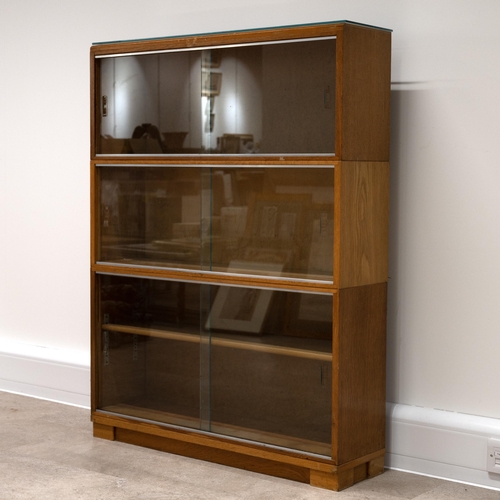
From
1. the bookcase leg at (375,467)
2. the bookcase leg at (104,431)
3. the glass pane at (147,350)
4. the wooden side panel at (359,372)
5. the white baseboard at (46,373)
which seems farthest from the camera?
the white baseboard at (46,373)

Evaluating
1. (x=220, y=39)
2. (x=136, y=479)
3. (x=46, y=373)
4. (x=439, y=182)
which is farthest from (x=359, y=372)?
(x=46, y=373)

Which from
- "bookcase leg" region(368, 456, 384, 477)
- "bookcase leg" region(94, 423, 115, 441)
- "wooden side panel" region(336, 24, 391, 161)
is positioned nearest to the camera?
"wooden side panel" region(336, 24, 391, 161)

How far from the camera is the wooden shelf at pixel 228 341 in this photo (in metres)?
3.62

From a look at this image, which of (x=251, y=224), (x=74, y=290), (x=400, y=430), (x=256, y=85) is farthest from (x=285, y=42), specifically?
(x=74, y=290)

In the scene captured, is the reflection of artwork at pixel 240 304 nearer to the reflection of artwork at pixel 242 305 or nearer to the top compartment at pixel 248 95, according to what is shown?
the reflection of artwork at pixel 242 305

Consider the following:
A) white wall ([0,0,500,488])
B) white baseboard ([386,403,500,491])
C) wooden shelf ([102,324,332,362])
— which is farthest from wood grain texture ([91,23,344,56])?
white baseboard ([386,403,500,491])

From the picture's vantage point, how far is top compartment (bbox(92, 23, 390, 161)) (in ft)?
11.2

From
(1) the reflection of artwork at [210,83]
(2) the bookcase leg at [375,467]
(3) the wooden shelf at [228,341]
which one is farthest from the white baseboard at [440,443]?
(1) the reflection of artwork at [210,83]

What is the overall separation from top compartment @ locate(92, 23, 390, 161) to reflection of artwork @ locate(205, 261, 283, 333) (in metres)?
0.48

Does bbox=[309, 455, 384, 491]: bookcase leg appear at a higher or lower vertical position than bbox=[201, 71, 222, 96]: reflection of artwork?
lower

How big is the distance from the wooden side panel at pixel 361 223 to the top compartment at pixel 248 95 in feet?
0.25

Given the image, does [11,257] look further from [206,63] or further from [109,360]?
[206,63]

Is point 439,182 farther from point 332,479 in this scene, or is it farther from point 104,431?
point 104,431

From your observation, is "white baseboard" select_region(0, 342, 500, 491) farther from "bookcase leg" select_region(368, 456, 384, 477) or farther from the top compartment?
the top compartment
